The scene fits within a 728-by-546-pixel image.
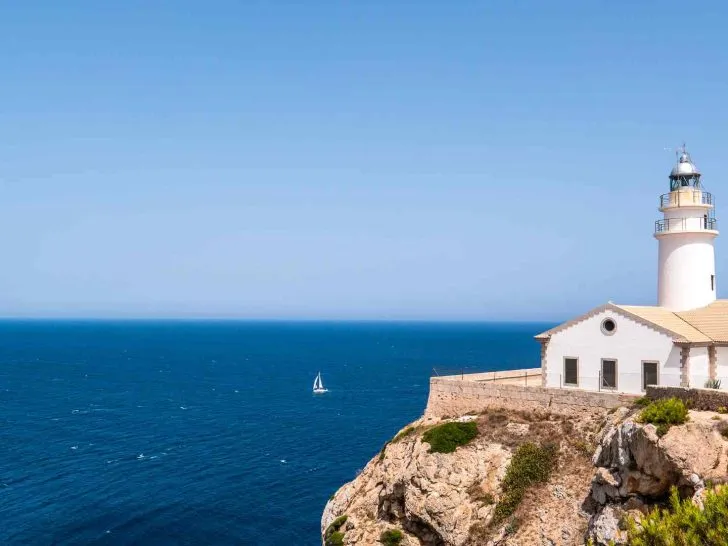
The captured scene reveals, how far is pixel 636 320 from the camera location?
37406 mm

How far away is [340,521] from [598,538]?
670 inches

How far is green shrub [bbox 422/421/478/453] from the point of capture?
37.4 meters

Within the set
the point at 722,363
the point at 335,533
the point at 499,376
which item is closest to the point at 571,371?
the point at 499,376

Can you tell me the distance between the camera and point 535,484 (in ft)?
110

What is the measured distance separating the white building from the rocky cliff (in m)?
3.84

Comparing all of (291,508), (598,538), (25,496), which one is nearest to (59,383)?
(25,496)

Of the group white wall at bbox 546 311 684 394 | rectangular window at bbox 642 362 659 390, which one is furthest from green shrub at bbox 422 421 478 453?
rectangular window at bbox 642 362 659 390

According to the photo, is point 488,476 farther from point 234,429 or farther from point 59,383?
point 59,383

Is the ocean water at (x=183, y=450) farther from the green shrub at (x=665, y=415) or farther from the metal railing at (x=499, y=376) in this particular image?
the green shrub at (x=665, y=415)

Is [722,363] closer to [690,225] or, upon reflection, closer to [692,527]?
[690,225]

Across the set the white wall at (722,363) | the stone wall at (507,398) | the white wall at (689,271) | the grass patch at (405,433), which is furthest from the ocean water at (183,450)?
the white wall at (689,271)

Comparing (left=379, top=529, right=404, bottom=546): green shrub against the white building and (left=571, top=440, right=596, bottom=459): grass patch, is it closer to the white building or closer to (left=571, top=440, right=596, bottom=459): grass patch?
(left=571, top=440, right=596, bottom=459): grass patch

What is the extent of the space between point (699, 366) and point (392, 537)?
1909 centimetres

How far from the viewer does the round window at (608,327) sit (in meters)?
38.3
